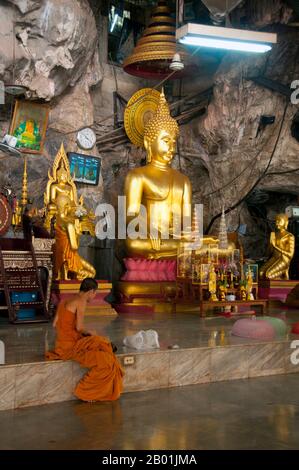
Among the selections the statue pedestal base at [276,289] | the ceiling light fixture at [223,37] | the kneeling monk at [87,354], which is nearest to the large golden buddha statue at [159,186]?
the statue pedestal base at [276,289]

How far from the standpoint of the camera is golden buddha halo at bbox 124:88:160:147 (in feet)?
30.8

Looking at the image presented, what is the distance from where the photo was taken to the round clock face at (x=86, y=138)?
347 inches

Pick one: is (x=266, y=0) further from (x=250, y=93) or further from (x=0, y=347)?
(x=0, y=347)

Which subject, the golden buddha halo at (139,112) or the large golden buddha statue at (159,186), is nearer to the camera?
the large golden buddha statue at (159,186)

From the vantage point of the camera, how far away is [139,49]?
28.4ft

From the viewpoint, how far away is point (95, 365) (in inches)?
144

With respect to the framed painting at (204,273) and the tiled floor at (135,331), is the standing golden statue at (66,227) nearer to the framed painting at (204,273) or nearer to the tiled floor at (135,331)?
the tiled floor at (135,331)

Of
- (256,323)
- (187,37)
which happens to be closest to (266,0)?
(187,37)

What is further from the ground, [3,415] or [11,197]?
[11,197]

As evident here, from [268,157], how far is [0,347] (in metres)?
6.17

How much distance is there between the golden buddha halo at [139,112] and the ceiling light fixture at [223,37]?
424 cm

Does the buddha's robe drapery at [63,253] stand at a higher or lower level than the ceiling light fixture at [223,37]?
lower

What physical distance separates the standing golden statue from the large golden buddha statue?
1624 mm

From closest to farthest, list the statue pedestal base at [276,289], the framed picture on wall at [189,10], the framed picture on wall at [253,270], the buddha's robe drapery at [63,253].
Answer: the buddha's robe drapery at [63,253]
the framed picture on wall at [253,270]
the statue pedestal base at [276,289]
the framed picture on wall at [189,10]
